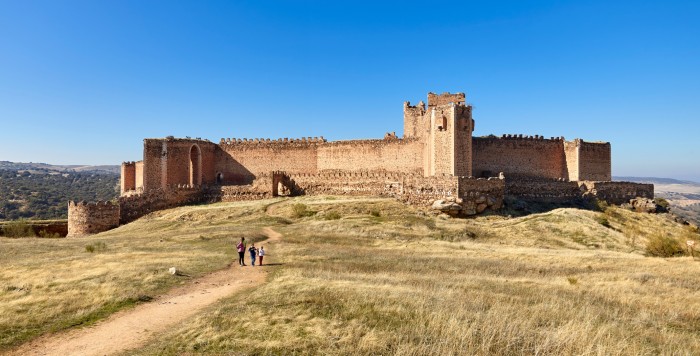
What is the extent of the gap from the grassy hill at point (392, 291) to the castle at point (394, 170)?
6.73 m

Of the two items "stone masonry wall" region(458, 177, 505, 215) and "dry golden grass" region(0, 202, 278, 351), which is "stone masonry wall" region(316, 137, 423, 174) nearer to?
"stone masonry wall" region(458, 177, 505, 215)

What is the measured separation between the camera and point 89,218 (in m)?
31.1

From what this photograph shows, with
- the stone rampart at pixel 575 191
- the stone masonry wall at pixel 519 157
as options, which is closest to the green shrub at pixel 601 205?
the stone rampart at pixel 575 191

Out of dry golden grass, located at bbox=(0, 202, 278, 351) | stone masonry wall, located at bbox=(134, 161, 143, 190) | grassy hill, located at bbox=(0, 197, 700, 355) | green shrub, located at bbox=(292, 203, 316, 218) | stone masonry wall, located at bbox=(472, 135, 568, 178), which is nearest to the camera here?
grassy hill, located at bbox=(0, 197, 700, 355)

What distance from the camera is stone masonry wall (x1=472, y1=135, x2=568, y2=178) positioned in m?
35.8

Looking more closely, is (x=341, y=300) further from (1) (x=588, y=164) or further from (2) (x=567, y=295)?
(1) (x=588, y=164)

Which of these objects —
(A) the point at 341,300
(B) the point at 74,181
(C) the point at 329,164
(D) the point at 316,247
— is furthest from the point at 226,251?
(B) the point at 74,181

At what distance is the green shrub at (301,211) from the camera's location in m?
29.4

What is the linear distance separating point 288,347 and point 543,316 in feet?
14.2

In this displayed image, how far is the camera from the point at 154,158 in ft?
127

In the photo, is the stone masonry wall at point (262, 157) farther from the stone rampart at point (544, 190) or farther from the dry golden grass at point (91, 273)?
the stone rampart at point (544, 190)

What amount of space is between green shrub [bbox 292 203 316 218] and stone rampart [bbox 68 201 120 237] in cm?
1365

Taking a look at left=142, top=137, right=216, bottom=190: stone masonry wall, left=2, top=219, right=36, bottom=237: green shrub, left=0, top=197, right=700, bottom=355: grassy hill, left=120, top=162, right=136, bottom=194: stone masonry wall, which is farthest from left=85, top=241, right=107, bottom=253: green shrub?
left=120, top=162, right=136, bottom=194: stone masonry wall

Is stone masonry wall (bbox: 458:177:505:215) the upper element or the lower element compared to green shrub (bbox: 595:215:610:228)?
upper
